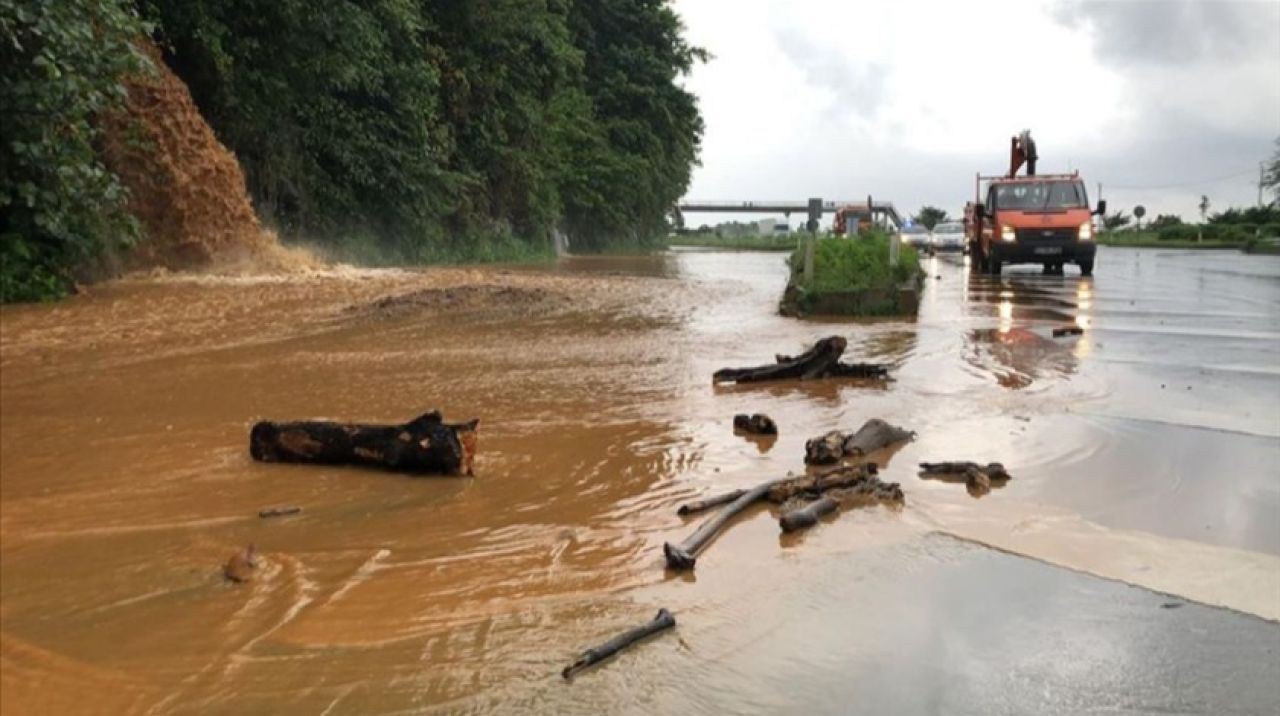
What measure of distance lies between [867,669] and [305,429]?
3.64 meters

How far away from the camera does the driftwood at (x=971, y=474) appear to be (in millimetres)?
4977

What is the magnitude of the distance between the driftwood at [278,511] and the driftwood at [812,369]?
14.0 ft

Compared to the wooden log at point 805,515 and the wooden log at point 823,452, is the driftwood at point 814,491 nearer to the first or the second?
the wooden log at point 805,515

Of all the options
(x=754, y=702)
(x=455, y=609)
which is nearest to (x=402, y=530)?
(x=455, y=609)

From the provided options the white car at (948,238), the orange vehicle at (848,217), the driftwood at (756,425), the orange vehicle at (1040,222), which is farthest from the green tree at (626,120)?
the driftwood at (756,425)

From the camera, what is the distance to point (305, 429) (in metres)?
5.56

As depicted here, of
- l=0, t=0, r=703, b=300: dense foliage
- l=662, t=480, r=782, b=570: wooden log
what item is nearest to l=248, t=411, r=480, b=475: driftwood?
l=662, t=480, r=782, b=570: wooden log

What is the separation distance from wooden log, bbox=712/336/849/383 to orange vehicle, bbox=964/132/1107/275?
51.2ft

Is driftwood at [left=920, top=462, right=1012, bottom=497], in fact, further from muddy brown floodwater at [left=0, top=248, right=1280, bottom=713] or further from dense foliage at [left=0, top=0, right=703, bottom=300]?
dense foliage at [left=0, top=0, right=703, bottom=300]

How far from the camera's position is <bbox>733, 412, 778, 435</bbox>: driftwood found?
6.25 meters

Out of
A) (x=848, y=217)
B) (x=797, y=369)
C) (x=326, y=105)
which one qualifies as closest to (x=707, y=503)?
(x=797, y=369)

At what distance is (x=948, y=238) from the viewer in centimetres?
4491

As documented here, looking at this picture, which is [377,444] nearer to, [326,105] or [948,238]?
[326,105]

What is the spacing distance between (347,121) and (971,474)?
22394 mm
